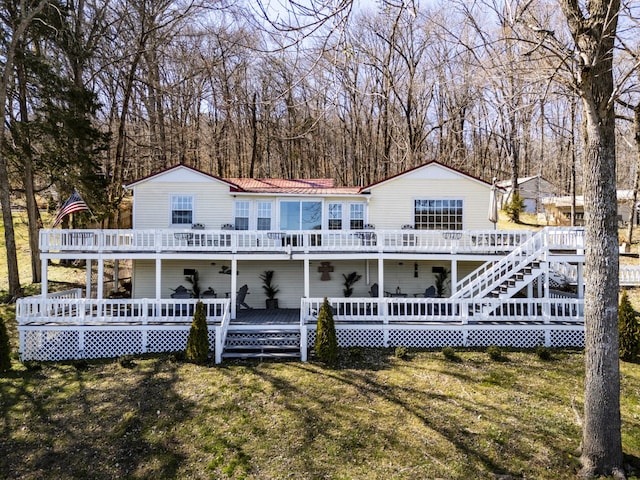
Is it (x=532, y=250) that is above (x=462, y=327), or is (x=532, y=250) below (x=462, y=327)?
above

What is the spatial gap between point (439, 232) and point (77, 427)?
11782 millimetres

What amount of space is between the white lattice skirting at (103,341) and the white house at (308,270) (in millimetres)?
32

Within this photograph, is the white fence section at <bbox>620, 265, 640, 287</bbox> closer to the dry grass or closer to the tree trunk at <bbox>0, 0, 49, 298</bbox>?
the dry grass

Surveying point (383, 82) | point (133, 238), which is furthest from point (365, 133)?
point (133, 238)

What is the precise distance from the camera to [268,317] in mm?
14594

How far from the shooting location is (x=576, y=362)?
444 inches

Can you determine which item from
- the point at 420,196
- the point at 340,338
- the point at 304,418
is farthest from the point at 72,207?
the point at 420,196

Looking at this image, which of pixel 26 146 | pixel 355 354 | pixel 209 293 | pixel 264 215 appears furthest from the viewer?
pixel 26 146

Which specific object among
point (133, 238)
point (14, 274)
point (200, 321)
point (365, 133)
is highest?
point (365, 133)

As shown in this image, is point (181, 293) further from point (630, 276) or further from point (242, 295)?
point (630, 276)

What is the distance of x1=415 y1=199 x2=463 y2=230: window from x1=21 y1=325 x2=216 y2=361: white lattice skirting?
915cm

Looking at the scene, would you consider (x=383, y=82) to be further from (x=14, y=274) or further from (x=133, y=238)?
(x=14, y=274)

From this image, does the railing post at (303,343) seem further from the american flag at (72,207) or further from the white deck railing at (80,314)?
the american flag at (72,207)

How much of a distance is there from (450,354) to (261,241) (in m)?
7.32
